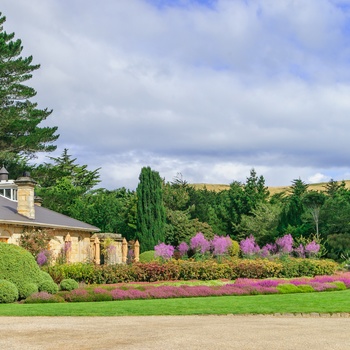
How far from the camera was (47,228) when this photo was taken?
100 feet

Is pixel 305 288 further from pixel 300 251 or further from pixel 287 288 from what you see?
pixel 300 251

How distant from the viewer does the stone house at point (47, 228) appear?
91.0ft

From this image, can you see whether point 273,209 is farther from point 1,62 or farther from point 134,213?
point 1,62

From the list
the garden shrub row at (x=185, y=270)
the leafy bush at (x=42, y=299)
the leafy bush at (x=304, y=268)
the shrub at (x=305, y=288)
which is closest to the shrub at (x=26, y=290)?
the leafy bush at (x=42, y=299)

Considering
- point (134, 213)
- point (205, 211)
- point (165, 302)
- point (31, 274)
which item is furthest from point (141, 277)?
point (205, 211)

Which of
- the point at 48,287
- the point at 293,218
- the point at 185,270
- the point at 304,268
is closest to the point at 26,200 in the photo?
the point at 185,270

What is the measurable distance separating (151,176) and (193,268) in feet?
49.0

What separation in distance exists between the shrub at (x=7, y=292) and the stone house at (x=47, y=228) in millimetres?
6821

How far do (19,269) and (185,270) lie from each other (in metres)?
8.87

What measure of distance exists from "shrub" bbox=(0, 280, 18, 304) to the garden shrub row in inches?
197

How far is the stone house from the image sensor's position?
27.7 metres

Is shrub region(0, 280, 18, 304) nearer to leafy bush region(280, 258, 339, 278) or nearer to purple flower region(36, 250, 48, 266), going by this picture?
purple flower region(36, 250, 48, 266)

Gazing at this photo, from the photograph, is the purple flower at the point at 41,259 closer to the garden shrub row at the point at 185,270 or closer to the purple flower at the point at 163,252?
the garden shrub row at the point at 185,270

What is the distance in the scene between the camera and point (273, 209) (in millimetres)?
45062
